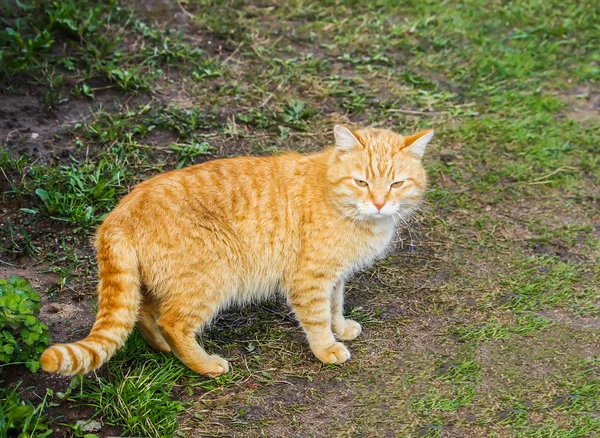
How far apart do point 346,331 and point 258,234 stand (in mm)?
890

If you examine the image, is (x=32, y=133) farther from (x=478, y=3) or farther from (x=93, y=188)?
(x=478, y=3)

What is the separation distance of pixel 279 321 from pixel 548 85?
4.45 meters

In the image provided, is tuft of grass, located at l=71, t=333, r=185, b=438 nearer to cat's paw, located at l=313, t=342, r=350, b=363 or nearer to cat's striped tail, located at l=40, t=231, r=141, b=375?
cat's striped tail, located at l=40, t=231, r=141, b=375

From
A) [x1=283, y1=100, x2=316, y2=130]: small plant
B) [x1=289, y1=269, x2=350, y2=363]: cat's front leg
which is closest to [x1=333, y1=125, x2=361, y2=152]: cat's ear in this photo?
[x1=289, y1=269, x2=350, y2=363]: cat's front leg

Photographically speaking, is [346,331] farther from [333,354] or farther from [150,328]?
[150,328]

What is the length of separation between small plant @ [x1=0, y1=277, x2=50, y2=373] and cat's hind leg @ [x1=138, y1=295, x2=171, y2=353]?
1.83ft

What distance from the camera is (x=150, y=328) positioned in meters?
4.36

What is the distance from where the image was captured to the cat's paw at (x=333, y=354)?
4465mm

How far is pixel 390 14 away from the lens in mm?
8695

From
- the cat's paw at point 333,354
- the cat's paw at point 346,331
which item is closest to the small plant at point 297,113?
the cat's paw at point 346,331

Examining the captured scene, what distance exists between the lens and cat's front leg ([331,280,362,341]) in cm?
472

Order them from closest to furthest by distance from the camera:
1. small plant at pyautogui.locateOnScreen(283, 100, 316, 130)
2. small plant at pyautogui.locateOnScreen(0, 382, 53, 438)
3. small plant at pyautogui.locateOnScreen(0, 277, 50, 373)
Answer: small plant at pyautogui.locateOnScreen(0, 382, 53, 438) → small plant at pyautogui.locateOnScreen(0, 277, 50, 373) → small plant at pyautogui.locateOnScreen(283, 100, 316, 130)

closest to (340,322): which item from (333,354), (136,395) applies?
(333,354)

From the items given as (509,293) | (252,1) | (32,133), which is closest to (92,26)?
(32,133)
